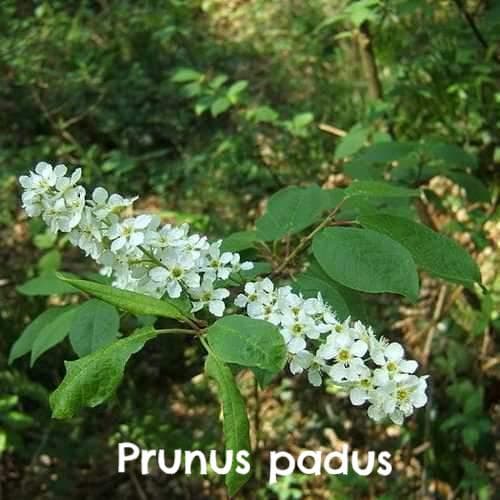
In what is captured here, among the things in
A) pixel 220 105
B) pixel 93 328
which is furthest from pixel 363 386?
pixel 220 105

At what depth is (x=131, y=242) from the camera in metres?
1.15

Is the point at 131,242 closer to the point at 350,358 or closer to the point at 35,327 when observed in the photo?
the point at 350,358

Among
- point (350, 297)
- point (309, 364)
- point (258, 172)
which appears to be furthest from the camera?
point (258, 172)

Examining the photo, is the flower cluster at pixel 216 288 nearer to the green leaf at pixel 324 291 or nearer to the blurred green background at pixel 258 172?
the green leaf at pixel 324 291

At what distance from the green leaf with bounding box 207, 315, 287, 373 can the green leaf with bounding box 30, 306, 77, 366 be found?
20.0 inches

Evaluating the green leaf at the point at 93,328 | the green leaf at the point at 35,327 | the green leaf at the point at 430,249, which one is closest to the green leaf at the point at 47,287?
the green leaf at the point at 35,327

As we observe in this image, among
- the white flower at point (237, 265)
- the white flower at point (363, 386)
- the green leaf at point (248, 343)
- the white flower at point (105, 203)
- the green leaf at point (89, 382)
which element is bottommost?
the white flower at point (237, 265)

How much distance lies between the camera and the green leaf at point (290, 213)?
1330 millimetres

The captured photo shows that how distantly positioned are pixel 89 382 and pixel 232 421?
174 millimetres

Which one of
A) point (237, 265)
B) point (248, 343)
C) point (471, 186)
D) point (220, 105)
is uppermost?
point (248, 343)

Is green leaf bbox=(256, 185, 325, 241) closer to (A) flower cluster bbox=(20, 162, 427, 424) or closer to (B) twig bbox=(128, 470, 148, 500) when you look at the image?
(A) flower cluster bbox=(20, 162, 427, 424)

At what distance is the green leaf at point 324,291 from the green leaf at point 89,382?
30 cm

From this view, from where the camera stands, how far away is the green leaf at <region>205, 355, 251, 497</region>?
3.20 feet

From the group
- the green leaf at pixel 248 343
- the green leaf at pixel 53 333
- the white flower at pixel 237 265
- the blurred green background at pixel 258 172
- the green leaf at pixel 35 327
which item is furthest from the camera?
the blurred green background at pixel 258 172
